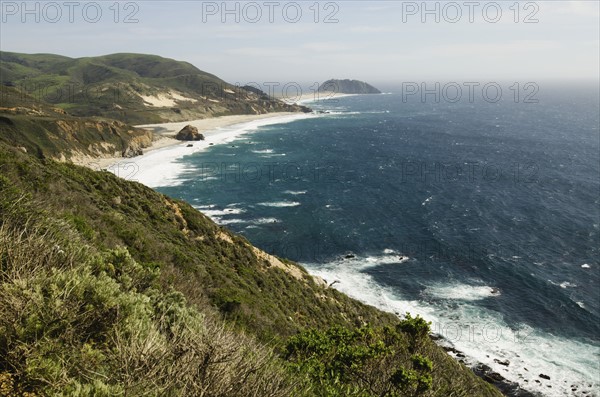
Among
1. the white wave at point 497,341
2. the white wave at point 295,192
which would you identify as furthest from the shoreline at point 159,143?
the white wave at point 497,341

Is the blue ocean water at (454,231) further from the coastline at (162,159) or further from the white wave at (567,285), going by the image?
the coastline at (162,159)

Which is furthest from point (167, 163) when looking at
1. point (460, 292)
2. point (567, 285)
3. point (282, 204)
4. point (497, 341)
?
point (567, 285)

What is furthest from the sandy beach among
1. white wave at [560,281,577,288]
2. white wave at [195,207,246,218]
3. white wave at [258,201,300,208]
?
white wave at [560,281,577,288]

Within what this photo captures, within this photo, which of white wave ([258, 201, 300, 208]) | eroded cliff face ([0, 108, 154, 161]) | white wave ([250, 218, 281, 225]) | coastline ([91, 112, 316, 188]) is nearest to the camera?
white wave ([250, 218, 281, 225])

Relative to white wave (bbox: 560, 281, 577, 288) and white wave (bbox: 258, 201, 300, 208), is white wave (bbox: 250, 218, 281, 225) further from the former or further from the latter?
white wave (bbox: 560, 281, 577, 288)

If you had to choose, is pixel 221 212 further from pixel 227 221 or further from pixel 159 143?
pixel 159 143

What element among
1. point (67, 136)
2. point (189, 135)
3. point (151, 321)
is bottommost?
point (151, 321)

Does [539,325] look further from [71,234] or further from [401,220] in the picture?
[71,234]

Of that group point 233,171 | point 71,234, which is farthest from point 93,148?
point 71,234
